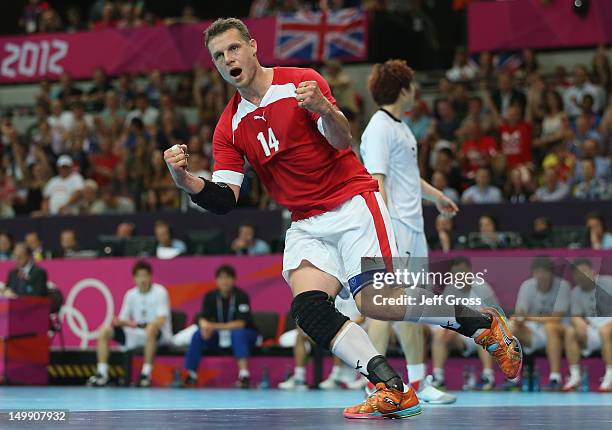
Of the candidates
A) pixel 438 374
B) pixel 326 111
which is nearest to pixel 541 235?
pixel 438 374

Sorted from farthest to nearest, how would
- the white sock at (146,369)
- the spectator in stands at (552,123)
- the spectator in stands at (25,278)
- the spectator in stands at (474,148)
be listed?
the spectator in stands at (552,123), the spectator in stands at (474,148), the spectator in stands at (25,278), the white sock at (146,369)

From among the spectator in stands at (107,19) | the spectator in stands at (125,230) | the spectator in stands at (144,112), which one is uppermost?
the spectator in stands at (107,19)

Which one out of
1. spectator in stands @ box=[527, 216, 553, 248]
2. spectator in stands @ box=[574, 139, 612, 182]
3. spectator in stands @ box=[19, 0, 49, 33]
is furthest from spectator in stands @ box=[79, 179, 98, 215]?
spectator in stands @ box=[574, 139, 612, 182]

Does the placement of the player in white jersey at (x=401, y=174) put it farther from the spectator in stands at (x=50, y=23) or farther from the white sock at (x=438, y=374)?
the spectator in stands at (x=50, y=23)

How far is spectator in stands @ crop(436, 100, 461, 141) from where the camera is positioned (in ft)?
57.2

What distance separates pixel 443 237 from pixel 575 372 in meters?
2.33

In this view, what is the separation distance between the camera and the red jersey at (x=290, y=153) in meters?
6.65

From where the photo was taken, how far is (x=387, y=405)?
6.30 metres

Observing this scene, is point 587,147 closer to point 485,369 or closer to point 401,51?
point 485,369

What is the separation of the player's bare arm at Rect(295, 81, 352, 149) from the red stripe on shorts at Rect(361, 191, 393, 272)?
420 mm

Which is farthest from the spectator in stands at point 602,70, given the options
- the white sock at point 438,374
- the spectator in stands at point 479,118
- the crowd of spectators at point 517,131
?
the white sock at point 438,374

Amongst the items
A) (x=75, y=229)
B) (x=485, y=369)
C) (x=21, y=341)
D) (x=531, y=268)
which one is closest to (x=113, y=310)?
(x=21, y=341)

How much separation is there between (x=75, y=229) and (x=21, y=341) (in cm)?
262

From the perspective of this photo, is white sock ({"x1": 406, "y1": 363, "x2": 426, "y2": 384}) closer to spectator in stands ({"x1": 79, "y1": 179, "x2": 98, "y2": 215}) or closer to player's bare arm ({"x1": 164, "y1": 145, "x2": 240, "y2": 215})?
player's bare arm ({"x1": 164, "y1": 145, "x2": 240, "y2": 215})
